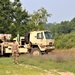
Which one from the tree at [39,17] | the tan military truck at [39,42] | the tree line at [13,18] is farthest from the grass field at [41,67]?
the tree at [39,17]

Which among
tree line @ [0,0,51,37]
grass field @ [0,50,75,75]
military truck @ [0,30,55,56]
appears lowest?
grass field @ [0,50,75,75]

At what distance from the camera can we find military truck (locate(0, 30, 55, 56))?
1111 inches

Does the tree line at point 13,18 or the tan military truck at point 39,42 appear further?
the tree line at point 13,18

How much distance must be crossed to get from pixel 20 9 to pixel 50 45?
19946 mm

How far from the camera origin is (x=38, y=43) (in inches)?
1126

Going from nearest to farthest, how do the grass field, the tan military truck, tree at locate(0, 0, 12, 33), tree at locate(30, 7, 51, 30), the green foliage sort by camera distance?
1. the grass field
2. the tan military truck
3. tree at locate(0, 0, 12, 33)
4. the green foliage
5. tree at locate(30, 7, 51, 30)

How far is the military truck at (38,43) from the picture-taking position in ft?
92.6

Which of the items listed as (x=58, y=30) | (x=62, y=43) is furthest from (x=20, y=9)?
(x=58, y=30)

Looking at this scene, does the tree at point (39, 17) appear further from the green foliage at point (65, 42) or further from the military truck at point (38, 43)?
the military truck at point (38, 43)

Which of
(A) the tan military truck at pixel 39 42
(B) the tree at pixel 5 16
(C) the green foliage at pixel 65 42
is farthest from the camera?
(C) the green foliage at pixel 65 42

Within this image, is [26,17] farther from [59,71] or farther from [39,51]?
[59,71]

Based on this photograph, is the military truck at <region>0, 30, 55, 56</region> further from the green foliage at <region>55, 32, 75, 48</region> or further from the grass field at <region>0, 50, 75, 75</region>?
the green foliage at <region>55, 32, 75, 48</region>

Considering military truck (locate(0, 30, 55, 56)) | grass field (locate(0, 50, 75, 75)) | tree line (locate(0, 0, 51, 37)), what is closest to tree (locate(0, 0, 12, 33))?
tree line (locate(0, 0, 51, 37))

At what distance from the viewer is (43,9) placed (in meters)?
62.0
